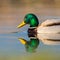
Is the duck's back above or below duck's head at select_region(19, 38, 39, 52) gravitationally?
above

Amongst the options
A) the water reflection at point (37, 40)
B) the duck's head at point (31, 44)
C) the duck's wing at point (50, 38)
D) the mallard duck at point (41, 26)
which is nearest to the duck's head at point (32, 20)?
the mallard duck at point (41, 26)

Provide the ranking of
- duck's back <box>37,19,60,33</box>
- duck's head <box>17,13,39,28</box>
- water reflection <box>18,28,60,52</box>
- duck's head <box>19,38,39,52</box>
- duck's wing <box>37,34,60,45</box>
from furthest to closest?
duck's head <box>17,13,39,28</box>
duck's back <box>37,19,60,33</box>
duck's wing <box>37,34,60,45</box>
water reflection <box>18,28,60,52</box>
duck's head <box>19,38,39,52</box>

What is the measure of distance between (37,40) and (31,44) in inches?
22.6

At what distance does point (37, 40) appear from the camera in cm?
1216

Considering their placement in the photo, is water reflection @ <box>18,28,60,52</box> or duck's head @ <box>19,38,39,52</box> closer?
duck's head @ <box>19,38,39,52</box>

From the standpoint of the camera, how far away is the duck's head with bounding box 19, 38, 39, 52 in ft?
35.6

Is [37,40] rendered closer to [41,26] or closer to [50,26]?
[50,26]

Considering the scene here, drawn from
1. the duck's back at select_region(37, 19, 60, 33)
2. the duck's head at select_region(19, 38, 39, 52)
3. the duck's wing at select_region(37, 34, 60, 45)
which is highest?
the duck's back at select_region(37, 19, 60, 33)

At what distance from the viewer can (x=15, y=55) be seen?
32.8 feet

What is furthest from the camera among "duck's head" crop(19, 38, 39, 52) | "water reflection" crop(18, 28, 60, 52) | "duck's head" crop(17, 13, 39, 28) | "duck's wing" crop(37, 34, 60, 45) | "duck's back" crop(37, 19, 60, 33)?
"duck's head" crop(17, 13, 39, 28)

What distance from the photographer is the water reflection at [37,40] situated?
11289mm

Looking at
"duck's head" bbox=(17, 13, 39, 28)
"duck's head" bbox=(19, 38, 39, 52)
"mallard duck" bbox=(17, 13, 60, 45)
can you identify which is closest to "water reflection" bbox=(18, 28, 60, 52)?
"duck's head" bbox=(19, 38, 39, 52)

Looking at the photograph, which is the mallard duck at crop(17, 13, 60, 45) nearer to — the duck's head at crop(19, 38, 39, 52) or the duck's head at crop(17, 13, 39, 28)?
the duck's head at crop(17, 13, 39, 28)

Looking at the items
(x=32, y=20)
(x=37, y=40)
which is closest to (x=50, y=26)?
(x=32, y=20)
